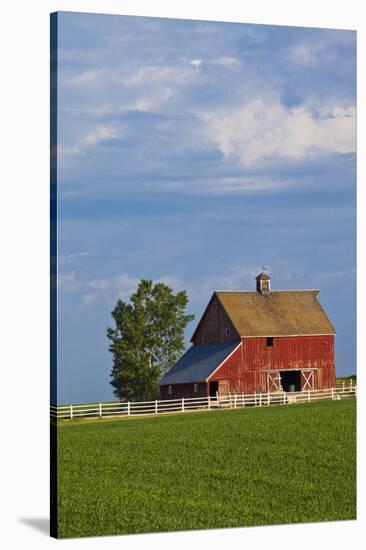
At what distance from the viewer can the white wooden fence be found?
58.1 feet

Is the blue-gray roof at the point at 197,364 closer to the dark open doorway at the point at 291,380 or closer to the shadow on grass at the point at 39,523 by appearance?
the dark open doorway at the point at 291,380

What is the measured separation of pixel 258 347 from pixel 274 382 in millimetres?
520

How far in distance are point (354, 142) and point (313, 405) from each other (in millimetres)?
3580

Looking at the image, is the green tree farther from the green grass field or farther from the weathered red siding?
the weathered red siding

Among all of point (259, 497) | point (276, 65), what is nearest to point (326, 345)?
point (259, 497)

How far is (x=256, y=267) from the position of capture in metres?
18.4

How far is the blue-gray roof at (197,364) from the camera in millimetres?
18266

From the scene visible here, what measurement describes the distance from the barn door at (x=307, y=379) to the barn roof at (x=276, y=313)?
0.53 meters

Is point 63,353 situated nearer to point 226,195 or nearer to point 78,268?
point 78,268

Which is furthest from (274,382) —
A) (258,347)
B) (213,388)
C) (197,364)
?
(197,364)

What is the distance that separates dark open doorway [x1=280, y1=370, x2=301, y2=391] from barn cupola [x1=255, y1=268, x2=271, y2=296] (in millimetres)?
1432

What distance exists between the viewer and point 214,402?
19.2m

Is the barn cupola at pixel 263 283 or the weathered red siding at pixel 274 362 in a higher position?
the barn cupola at pixel 263 283

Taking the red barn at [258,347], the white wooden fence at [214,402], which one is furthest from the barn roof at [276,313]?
the white wooden fence at [214,402]
